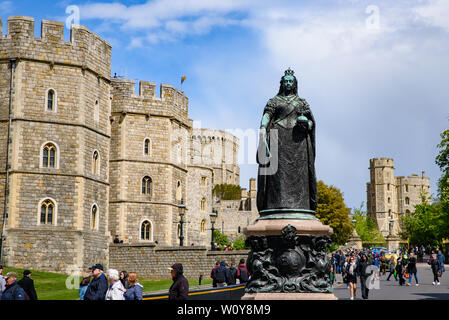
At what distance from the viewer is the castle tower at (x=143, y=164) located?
42.9 m

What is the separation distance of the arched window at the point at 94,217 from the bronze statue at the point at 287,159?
1048 inches

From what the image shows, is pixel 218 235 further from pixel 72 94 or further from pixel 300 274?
pixel 300 274

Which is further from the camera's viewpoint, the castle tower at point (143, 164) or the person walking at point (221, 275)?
the castle tower at point (143, 164)

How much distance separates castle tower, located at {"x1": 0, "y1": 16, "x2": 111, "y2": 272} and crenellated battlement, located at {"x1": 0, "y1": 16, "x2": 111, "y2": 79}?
2.1 inches

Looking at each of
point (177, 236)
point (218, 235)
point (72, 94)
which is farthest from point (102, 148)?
point (218, 235)

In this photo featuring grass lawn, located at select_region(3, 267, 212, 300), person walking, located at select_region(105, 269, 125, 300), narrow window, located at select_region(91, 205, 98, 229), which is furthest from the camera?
narrow window, located at select_region(91, 205, 98, 229)

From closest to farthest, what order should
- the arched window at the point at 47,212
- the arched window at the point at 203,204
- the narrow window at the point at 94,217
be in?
the arched window at the point at 47,212
the narrow window at the point at 94,217
the arched window at the point at 203,204

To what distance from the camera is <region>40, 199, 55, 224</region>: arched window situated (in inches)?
1350

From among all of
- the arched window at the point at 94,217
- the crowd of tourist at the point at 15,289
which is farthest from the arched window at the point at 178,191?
the crowd of tourist at the point at 15,289

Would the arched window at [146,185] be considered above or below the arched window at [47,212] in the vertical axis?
above

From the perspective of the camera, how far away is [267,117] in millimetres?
11336

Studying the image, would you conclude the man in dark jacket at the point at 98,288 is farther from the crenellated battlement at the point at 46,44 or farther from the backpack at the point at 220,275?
the crenellated battlement at the point at 46,44

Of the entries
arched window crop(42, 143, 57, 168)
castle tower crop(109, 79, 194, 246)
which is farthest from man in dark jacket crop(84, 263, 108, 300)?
castle tower crop(109, 79, 194, 246)

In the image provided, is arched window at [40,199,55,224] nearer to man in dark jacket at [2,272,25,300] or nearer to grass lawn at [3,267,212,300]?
grass lawn at [3,267,212,300]
